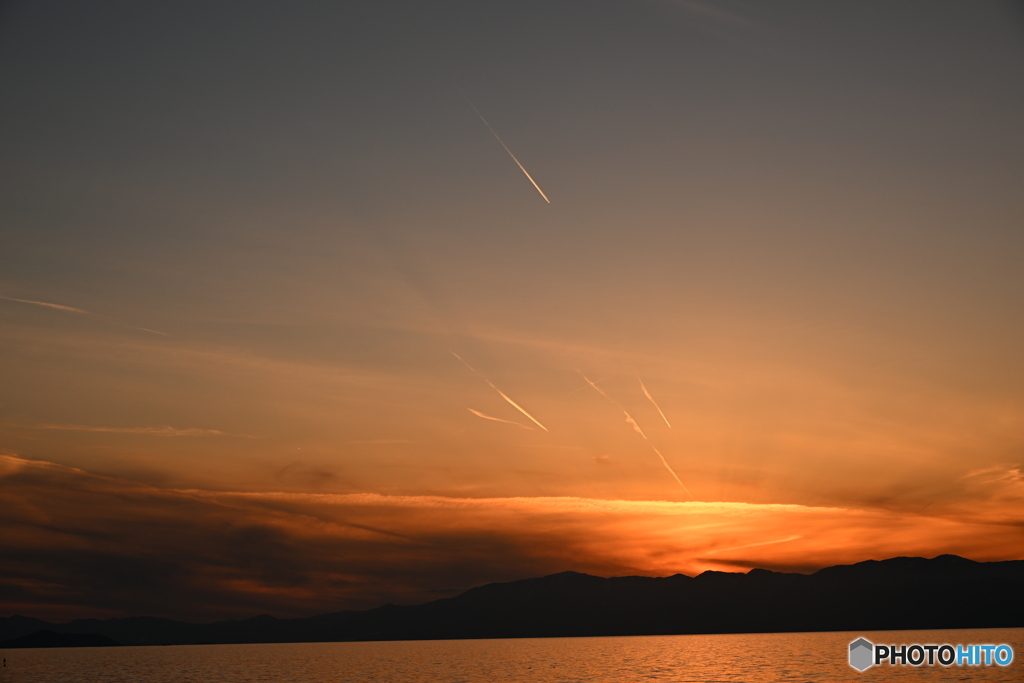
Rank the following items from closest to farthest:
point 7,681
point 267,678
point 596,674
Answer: point 596,674, point 267,678, point 7,681

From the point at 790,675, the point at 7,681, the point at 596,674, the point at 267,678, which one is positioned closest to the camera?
the point at 790,675

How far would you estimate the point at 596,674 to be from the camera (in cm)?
17262

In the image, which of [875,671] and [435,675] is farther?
[435,675]

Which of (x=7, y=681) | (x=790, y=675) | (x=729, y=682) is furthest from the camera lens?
(x=7, y=681)

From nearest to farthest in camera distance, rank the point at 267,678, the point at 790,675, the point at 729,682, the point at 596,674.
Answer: the point at 729,682, the point at 790,675, the point at 596,674, the point at 267,678

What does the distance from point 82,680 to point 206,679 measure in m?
30.6

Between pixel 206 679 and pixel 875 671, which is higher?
pixel 875 671

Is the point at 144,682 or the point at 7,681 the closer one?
the point at 144,682

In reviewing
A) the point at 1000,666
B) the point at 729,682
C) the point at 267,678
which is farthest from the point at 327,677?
the point at 1000,666

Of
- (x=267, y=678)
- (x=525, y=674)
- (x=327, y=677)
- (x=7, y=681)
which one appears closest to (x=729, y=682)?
(x=525, y=674)

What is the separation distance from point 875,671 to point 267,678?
5337 inches

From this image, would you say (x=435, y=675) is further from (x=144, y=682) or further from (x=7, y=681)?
(x=7, y=681)

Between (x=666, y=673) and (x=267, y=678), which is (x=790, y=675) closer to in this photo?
(x=666, y=673)

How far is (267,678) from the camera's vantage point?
183750 millimetres
